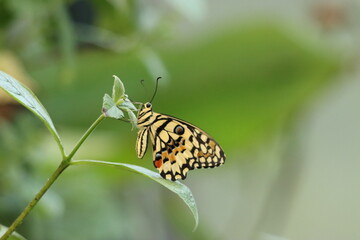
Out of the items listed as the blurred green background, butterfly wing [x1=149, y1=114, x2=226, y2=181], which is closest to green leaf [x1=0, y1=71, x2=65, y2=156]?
butterfly wing [x1=149, y1=114, x2=226, y2=181]

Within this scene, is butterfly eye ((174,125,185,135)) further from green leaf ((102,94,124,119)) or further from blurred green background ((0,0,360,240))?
blurred green background ((0,0,360,240))

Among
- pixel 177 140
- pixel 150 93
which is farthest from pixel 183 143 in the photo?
pixel 150 93

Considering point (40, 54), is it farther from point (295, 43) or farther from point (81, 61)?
point (295, 43)

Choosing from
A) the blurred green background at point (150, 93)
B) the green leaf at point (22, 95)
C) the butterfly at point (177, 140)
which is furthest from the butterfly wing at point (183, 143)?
the blurred green background at point (150, 93)

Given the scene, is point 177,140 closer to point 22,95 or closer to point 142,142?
point 142,142

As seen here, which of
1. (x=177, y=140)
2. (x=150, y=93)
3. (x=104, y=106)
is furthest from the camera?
(x=150, y=93)

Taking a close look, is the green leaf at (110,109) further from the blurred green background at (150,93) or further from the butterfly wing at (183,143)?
the blurred green background at (150,93)

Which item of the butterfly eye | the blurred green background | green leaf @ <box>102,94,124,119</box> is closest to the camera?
green leaf @ <box>102,94,124,119</box>

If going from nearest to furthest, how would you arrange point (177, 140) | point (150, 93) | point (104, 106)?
1. point (104, 106)
2. point (177, 140)
3. point (150, 93)
